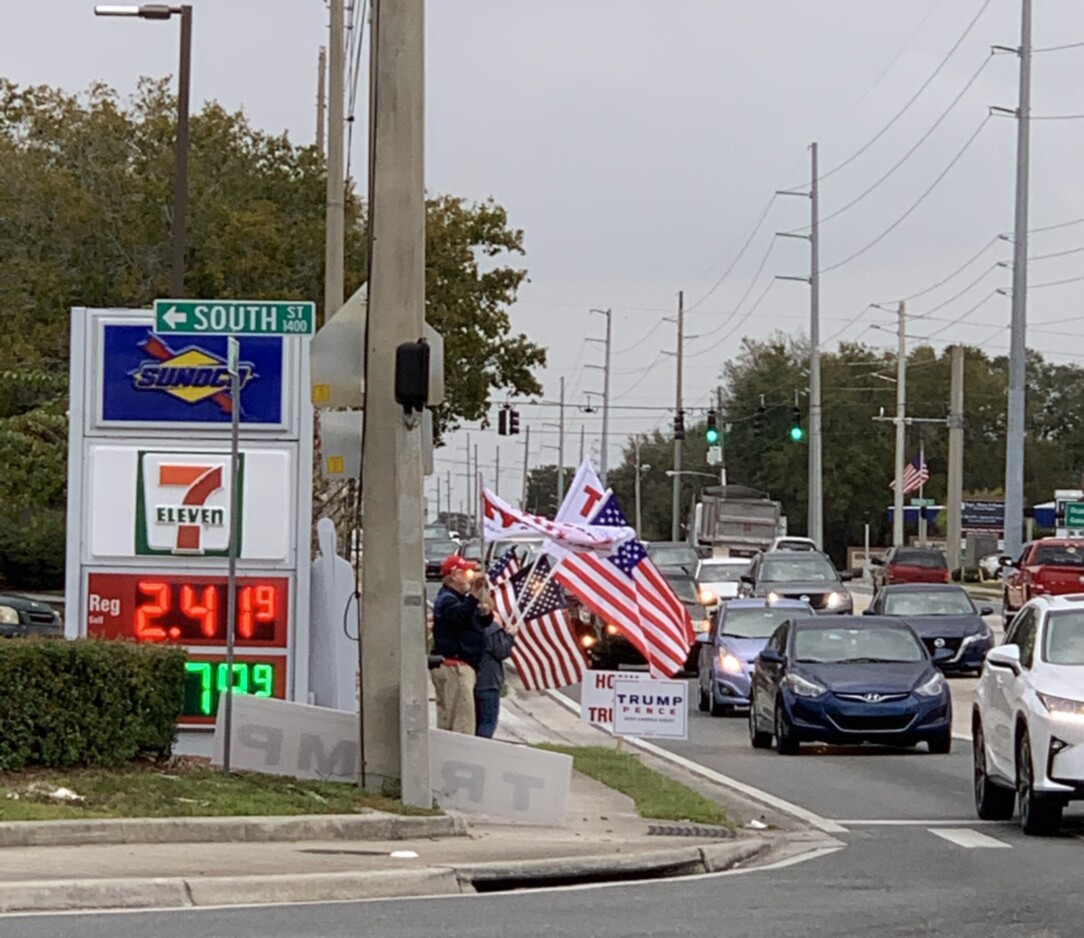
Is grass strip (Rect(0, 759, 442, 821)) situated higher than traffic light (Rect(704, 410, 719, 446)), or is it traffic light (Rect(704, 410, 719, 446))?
traffic light (Rect(704, 410, 719, 446))

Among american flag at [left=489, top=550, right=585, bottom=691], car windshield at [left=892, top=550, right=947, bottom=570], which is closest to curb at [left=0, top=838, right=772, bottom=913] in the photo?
american flag at [left=489, top=550, right=585, bottom=691]

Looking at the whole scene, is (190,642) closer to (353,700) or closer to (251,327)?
(251,327)

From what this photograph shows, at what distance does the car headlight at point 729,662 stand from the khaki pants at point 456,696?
460 inches

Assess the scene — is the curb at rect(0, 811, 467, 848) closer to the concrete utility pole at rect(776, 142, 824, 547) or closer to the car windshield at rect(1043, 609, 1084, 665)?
→ the car windshield at rect(1043, 609, 1084, 665)

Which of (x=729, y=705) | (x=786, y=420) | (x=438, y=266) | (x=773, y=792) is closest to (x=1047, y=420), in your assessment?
(x=786, y=420)

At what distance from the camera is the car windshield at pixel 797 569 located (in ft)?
152

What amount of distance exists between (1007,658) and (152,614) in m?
6.28

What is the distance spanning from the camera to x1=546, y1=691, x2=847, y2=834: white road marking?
56.2 feet

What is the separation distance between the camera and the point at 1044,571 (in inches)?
1828

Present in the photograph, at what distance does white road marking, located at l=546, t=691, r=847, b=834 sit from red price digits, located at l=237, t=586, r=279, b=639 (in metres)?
4.37

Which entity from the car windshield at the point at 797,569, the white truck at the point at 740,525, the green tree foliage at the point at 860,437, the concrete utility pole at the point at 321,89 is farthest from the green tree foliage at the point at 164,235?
the green tree foliage at the point at 860,437

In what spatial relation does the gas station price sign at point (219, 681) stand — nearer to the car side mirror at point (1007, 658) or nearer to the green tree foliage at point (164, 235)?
the car side mirror at point (1007, 658)

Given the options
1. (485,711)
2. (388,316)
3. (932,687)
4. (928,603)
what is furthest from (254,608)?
(928,603)

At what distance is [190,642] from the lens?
16797 mm
